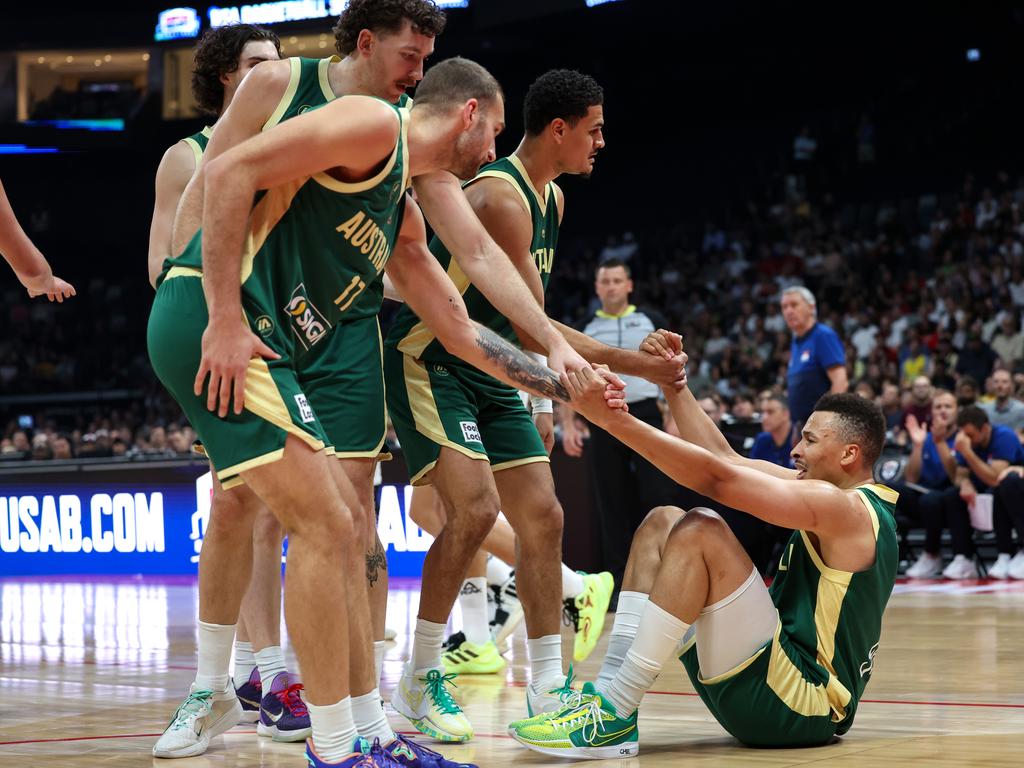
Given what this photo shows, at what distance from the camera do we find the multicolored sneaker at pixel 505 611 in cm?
630

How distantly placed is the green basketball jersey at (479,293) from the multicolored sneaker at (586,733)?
1330 millimetres

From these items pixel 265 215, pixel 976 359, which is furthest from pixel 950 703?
pixel 976 359

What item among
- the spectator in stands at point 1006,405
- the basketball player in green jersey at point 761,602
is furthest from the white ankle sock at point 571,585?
the spectator in stands at point 1006,405

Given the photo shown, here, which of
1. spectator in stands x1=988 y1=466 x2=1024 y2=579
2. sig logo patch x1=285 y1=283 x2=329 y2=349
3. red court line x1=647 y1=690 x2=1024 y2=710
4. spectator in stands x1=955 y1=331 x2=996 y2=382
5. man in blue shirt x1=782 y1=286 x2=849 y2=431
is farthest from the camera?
spectator in stands x1=955 y1=331 x2=996 y2=382

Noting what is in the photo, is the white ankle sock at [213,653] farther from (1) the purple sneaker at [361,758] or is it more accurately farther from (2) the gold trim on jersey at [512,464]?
(2) the gold trim on jersey at [512,464]

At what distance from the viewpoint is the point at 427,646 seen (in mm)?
4238

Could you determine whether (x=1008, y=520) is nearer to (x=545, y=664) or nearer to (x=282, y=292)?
(x=545, y=664)

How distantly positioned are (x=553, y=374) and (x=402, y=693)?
4.02 feet

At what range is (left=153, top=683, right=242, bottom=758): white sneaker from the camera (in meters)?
3.71

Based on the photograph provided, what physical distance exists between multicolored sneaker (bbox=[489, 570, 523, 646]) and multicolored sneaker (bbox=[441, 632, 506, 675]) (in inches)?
22.5

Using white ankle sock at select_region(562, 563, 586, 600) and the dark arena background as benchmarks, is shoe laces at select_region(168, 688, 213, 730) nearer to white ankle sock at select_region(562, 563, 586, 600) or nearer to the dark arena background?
the dark arena background

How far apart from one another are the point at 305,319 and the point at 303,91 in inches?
25.4

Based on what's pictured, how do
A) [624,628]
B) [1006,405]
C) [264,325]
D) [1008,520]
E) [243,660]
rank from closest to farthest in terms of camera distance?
[264,325]
[624,628]
[243,660]
[1008,520]
[1006,405]

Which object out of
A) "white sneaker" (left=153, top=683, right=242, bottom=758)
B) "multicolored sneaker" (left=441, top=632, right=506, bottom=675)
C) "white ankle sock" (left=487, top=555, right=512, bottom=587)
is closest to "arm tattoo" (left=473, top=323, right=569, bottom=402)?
"white sneaker" (left=153, top=683, right=242, bottom=758)
